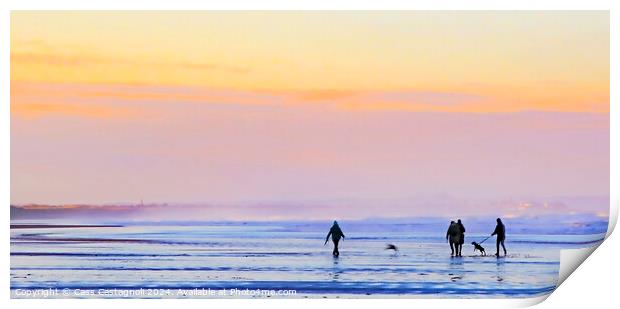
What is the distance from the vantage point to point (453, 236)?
16.2 m

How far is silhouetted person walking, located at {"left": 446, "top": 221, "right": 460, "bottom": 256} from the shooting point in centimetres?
1622

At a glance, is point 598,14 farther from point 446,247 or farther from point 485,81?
point 446,247

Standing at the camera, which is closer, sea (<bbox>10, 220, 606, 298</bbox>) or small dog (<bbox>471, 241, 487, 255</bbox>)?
sea (<bbox>10, 220, 606, 298</bbox>)

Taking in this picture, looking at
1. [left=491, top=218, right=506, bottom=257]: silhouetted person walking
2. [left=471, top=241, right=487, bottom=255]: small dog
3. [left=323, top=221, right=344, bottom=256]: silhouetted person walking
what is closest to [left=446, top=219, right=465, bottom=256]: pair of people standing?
[left=471, top=241, right=487, bottom=255]: small dog

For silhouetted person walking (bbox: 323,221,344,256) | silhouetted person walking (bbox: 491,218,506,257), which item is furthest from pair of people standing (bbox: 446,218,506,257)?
silhouetted person walking (bbox: 323,221,344,256)

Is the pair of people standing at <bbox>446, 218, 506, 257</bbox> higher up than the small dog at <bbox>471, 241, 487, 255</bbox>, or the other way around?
the pair of people standing at <bbox>446, 218, 506, 257</bbox>

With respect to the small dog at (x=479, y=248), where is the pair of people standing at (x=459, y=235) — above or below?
above

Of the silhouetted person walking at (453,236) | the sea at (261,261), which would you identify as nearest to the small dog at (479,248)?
the sea at (261,261)

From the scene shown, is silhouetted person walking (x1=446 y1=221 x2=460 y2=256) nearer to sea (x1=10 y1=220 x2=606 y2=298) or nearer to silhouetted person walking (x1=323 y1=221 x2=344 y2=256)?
sea (x1=10 y1=220 x2=606 y2=298)

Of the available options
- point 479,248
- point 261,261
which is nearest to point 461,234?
point 479,248

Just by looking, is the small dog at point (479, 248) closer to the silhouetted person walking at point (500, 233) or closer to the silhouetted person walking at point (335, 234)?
the silhouetted person walking at point (500, 233)

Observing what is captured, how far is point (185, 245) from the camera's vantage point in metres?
16.2

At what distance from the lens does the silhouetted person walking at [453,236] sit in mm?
16219

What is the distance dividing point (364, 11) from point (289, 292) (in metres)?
2.72
